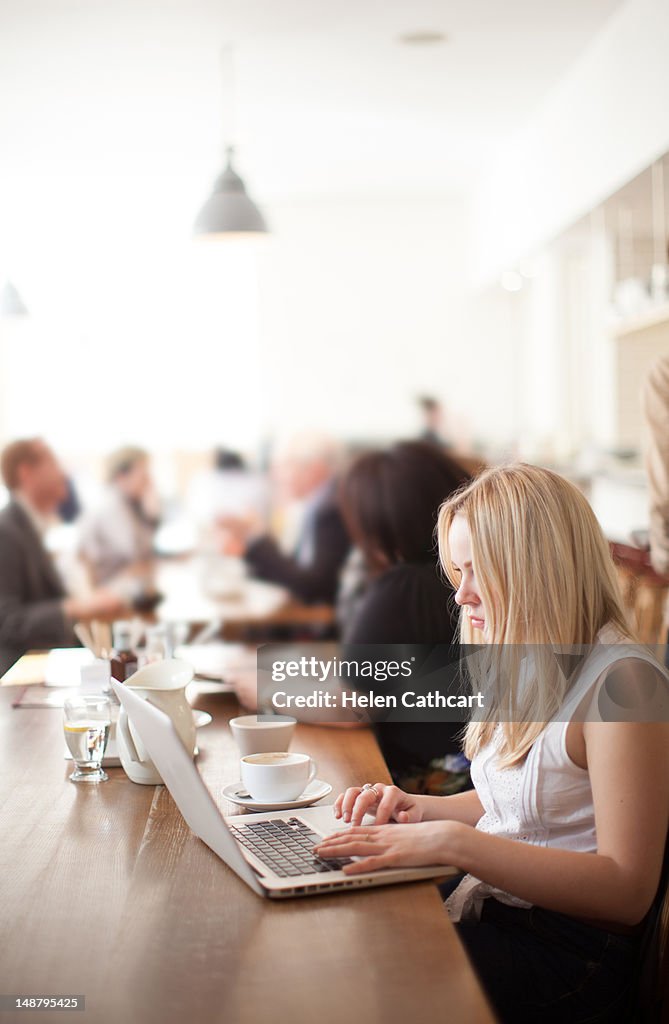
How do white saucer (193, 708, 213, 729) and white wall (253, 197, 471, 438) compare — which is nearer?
white saucer (193, 708, 213, 729)

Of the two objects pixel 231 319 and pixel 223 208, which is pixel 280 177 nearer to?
pixel 231 319

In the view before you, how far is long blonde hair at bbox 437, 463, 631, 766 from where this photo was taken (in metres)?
1.26

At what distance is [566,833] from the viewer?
126 cm

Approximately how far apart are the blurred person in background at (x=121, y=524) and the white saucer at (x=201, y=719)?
2.88 meters

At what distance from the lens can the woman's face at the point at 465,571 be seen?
4.38ft

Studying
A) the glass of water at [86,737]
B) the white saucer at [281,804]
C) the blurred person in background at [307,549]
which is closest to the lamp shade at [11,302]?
the blurred person in background at [307,549]

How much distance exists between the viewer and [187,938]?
3.34ft

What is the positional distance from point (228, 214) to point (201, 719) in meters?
2.56

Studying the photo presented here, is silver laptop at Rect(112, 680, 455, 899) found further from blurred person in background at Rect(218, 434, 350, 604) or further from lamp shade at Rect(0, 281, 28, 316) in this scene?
lamp shade at Rect(0, 281, 28, 316)

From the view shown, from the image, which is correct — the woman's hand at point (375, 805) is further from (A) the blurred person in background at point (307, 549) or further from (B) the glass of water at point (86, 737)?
(A) the blurred person in background at point (307, 549)

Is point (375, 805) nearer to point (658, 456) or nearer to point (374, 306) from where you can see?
point (658, 456)

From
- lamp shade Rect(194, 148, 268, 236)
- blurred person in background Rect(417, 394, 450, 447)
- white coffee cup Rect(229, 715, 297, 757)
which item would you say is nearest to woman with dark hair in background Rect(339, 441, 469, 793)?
white coffee cup Rect(229, 715, 297, 757)

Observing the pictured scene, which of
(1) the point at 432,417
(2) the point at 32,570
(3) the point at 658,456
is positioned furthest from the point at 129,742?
(1) the point at 432,417

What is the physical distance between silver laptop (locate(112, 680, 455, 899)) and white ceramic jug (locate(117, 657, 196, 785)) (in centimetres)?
22
